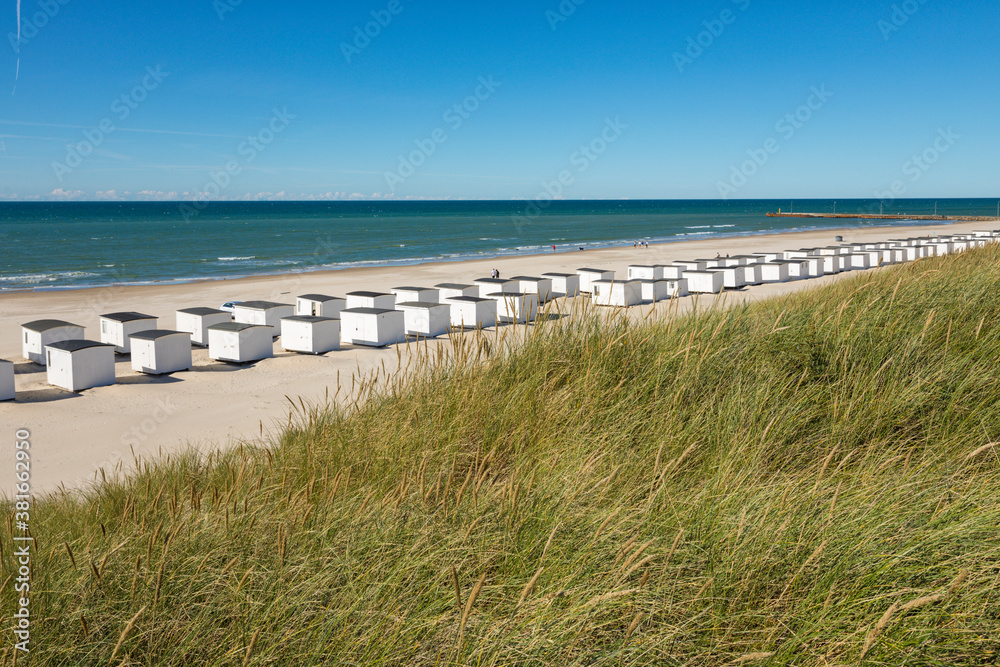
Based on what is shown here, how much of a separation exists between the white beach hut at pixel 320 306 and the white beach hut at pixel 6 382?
6635mm

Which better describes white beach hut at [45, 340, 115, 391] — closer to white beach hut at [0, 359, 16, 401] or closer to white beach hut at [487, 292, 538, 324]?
white beach hut at [0, 359, 16, 401]

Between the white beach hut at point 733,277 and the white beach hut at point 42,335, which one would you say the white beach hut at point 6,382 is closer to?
the white beach hut at point 42,335

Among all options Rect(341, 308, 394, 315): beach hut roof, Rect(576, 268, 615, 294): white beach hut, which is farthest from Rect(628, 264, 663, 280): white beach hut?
Rect(341, 308, 394, 315): beach hut roof

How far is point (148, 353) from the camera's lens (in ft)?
39.0

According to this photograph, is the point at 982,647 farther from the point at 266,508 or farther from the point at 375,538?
the point at 266,508

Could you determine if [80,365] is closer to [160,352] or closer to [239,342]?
[160,352]

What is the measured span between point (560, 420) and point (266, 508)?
1.74 meters

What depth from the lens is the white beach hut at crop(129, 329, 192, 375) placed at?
1187 cm

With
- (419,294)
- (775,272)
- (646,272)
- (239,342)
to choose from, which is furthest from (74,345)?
(775,272)

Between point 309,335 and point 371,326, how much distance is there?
1.37m

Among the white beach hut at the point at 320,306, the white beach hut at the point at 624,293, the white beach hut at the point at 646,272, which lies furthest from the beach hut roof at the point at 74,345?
the white beach hut at the point at 646,272

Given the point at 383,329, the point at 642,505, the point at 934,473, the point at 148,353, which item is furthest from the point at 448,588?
the point at 383,329

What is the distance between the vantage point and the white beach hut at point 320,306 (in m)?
16.2

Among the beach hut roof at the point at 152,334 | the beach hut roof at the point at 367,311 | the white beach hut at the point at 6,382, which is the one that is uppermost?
the beach hut roof at the point at 367,311
